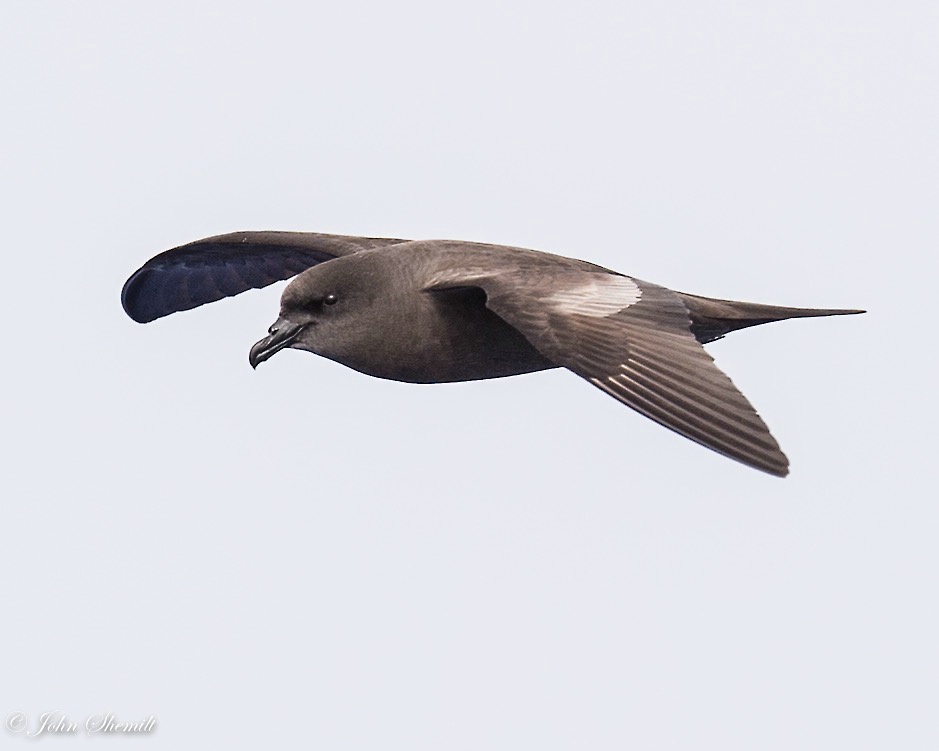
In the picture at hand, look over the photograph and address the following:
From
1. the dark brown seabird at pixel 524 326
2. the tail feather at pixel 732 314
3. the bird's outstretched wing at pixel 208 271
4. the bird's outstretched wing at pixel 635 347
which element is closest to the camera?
the bird's outstretched wing at pixel 635 347

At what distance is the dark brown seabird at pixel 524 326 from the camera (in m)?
8.16

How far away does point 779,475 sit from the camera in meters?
7.73

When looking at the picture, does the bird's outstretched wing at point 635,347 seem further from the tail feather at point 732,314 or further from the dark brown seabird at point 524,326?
the tail feather at point 732,314

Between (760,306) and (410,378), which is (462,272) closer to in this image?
(410,378)

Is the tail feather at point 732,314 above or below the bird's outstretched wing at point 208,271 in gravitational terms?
below

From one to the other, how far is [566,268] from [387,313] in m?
0.96

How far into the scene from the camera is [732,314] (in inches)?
382

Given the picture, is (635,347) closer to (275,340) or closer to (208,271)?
(275,340)

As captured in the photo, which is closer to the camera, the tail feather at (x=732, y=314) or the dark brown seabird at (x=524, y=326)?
the dark brown seabird at (x=524, y=326)

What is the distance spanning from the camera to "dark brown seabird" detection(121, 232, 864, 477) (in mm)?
8156

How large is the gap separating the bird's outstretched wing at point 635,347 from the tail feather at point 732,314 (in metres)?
0.51

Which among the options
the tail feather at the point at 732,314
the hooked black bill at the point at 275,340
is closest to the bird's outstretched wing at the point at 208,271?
the hooked black bill at the point at 275,340

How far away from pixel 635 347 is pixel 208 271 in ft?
13.6

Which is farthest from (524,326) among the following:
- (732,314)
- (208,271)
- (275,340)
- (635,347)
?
(208,271)
